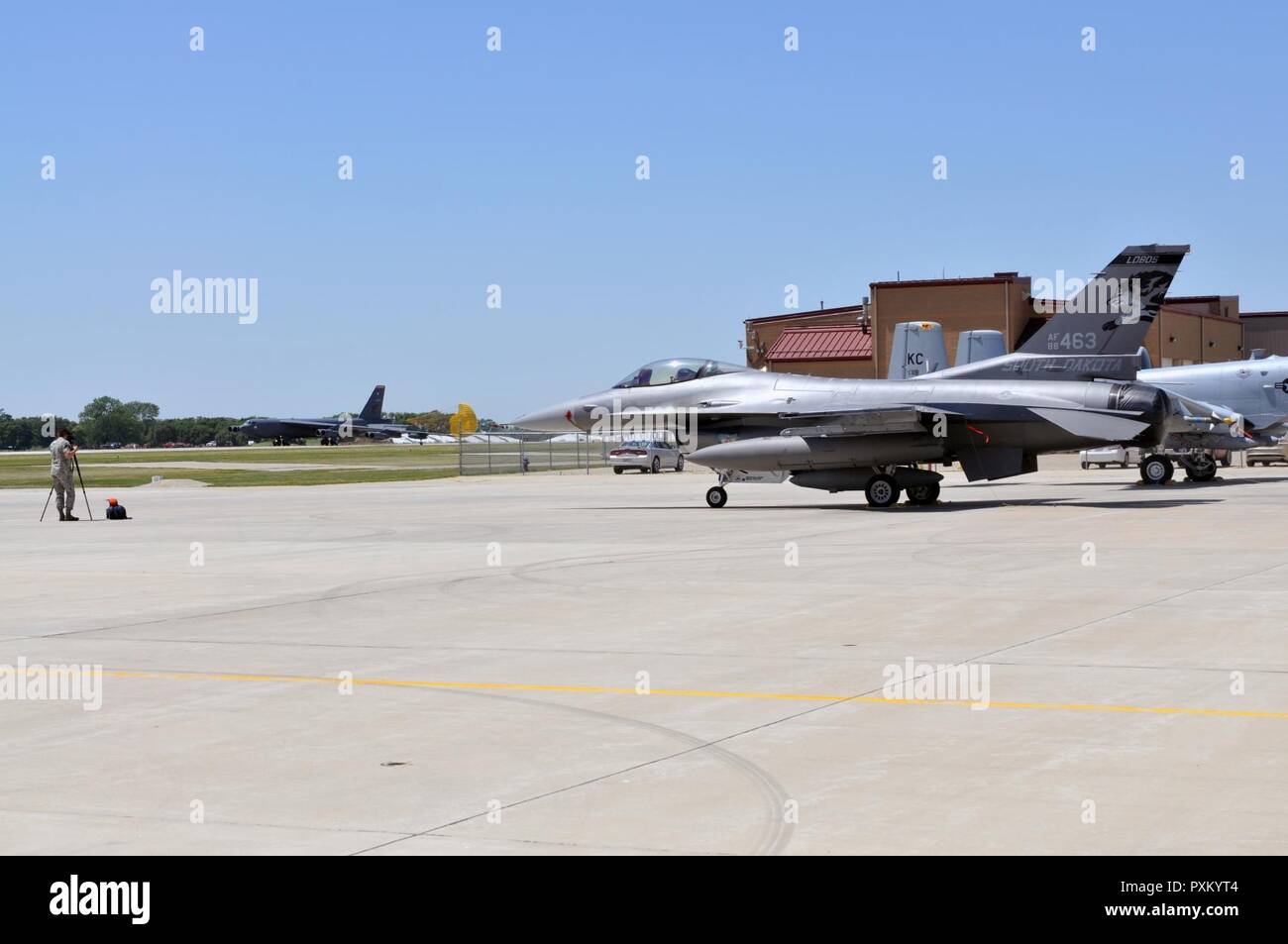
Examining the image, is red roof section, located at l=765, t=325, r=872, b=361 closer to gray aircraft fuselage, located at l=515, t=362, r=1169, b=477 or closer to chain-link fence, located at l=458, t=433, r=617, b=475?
chain-link fence, located at l=458, t=433, r=617, b=475

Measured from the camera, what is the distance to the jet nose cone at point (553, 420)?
31.8 m

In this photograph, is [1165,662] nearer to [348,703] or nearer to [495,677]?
[495,677]

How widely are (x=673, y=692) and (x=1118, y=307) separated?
885 inches

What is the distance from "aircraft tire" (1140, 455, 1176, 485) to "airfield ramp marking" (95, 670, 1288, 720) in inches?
1200

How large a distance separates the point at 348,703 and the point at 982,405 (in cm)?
2149

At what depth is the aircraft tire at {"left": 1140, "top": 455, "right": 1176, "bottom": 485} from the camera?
36844mm

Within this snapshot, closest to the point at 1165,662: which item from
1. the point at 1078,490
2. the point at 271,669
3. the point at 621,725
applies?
the point at 621,725

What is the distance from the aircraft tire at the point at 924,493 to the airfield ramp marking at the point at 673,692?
833 inches

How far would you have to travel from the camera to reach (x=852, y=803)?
6.17 metres

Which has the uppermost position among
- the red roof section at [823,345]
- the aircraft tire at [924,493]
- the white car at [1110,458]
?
the red roof section at [823,345]

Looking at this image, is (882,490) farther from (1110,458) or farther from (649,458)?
(649,458)

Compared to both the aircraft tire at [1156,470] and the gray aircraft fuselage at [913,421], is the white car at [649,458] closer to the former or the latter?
the aircraft tire at [1156,470]
